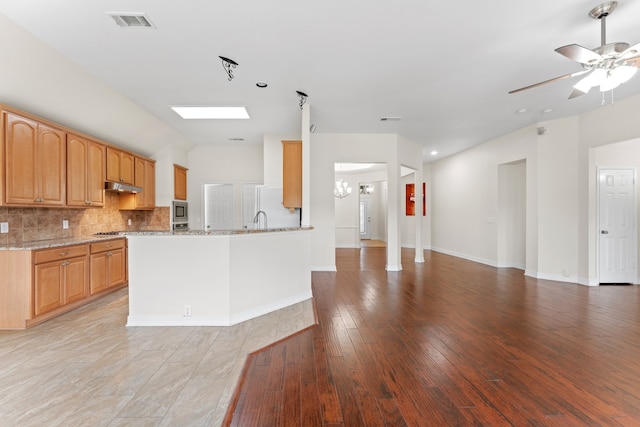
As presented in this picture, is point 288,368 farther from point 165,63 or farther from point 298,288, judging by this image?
point 165,63

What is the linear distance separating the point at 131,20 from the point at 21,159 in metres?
2.15

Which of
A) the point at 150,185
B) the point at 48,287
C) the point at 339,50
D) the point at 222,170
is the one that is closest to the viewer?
the point at 339,50

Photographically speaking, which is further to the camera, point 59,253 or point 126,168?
point 126,168

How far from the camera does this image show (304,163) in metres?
4.61

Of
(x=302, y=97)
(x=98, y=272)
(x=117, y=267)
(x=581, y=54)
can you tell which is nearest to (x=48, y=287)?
(x=98, y=272)

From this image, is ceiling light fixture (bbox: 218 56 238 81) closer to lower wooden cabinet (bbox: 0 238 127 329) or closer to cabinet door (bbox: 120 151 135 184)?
lower wooden cabinet (bbox: 0 238 127 329)

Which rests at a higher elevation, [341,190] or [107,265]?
[341,190]

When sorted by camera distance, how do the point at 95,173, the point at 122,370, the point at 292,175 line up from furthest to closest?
the point at 292,175 → the point at 95,173 → the point at 122,370

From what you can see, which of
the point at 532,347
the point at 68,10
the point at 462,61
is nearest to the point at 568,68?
the point at 462,61

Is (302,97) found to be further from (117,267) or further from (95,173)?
(117,267)

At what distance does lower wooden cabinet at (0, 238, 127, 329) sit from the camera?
10.4 feet

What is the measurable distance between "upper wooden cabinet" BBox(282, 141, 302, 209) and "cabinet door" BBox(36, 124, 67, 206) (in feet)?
9.96

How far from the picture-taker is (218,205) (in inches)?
293

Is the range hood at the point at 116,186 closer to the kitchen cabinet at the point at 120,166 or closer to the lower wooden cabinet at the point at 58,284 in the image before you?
→ the kitchen cabinet at the point at 120,166
